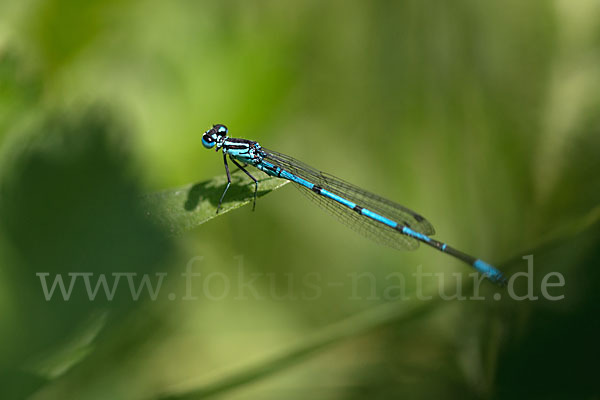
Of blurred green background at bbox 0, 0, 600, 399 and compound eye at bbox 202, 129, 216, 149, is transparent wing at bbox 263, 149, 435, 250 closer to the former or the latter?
blurred green background at bbox 0, 0, 600, 399

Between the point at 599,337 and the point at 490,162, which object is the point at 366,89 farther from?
the point at 599,337

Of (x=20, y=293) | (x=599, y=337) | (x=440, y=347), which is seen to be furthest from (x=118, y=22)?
(x=599, y=337)

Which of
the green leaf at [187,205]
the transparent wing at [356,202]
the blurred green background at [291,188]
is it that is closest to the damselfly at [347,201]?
the transparent wing at [356,202]

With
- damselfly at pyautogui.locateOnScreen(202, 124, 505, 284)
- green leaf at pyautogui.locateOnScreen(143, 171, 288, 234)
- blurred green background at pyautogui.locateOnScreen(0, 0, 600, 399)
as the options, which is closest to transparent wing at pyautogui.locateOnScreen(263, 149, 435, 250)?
damselfly at pyautogui.locateOnScreen(202, 124, 505, 284)

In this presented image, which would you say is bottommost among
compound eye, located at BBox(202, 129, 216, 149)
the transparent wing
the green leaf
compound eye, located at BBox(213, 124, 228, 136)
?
the green leaf

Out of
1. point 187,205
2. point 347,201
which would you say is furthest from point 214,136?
point 187,205

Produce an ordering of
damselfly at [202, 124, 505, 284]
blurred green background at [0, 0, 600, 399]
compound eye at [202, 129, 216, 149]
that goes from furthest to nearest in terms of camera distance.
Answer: damselfly at [202, 124, 505, 284], compound eye at [202, 129, 216, 149], blurred green background at [0, 0, 600, 399]

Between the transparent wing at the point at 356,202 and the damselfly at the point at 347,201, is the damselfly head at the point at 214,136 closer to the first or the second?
the damselfly at the point at 347,201
